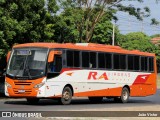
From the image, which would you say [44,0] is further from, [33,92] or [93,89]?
[33,92]

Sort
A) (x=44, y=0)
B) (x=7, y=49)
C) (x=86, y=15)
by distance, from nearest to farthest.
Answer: (x=7, y=49)
(x=44, y=0)
(x=86, y=15)

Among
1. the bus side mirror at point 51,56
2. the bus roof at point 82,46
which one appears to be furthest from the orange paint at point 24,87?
the bus roof at point 82,46

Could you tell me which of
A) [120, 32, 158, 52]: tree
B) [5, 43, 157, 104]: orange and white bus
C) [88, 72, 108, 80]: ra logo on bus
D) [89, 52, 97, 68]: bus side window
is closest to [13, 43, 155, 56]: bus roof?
[5, 43, 157, 104]: orange and white bus

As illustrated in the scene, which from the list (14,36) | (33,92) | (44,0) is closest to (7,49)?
(14,36)

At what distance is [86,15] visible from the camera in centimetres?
3925

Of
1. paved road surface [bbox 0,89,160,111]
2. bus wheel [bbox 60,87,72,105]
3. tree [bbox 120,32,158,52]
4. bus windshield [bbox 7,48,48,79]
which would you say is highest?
tree [bbox 120,32,158,52]

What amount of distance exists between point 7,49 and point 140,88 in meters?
7.95

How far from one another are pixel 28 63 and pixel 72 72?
2.35m

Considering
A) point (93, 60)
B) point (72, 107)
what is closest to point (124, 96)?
point (93, 60)

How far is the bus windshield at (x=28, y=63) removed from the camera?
24281 mm

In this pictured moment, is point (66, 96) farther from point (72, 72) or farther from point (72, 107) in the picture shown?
point (72, 107)

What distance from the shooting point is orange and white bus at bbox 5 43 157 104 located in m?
24.3

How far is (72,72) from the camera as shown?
1011 inches

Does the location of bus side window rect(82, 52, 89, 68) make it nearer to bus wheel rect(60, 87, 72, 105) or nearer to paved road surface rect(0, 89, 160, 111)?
bus wheel rect(60, 87, 72, 105)
